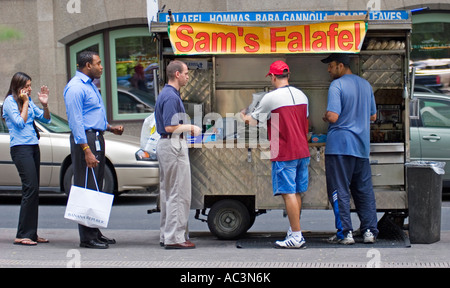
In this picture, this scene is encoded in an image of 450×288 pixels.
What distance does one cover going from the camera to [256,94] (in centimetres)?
834

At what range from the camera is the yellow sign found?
7.48 meters

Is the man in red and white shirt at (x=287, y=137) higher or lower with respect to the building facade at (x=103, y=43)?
lower

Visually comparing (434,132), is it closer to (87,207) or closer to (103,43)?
(87,207)

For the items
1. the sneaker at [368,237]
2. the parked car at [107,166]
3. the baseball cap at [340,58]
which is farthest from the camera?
the parked car at [107,166]

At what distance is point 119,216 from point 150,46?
679 centimetres

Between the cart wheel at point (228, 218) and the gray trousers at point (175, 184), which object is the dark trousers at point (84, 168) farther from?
the cart wheel at point (228, 218)

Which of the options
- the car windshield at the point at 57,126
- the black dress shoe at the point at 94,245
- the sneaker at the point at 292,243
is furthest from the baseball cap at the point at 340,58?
the car windshield at the point at 57,126

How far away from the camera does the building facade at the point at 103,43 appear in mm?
15859

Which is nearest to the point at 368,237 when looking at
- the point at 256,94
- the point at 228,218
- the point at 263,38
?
the point at 228,218

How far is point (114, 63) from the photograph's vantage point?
649 inches

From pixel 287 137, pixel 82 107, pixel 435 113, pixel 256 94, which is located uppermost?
pixel 256 94

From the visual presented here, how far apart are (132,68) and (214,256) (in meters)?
10.2

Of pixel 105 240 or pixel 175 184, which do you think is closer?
pixel 175 184

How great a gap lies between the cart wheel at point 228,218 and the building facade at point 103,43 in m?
8.59
